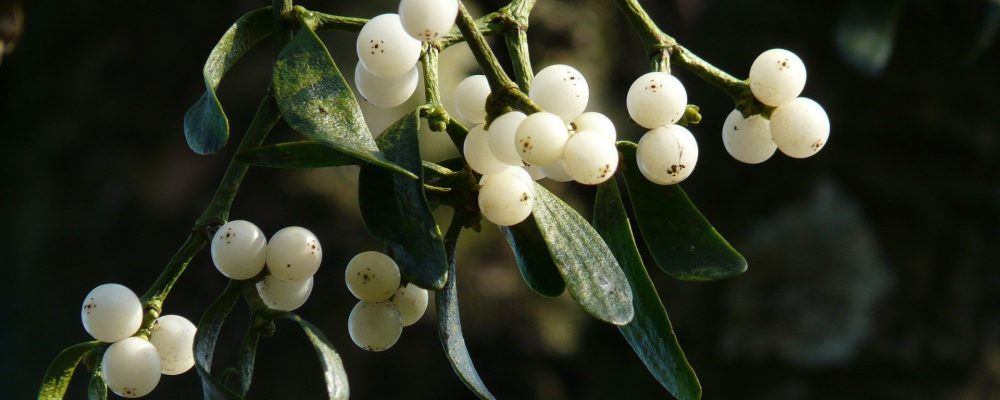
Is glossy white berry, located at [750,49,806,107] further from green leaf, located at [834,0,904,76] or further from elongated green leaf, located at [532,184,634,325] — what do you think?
green leaf, located at [834,0,904,76]

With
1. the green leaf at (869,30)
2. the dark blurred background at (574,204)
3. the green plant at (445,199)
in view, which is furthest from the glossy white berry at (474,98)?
the dark blurred background at (574,204)

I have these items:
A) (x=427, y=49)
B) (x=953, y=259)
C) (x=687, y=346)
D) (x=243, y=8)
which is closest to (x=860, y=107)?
(x=953, y=259)

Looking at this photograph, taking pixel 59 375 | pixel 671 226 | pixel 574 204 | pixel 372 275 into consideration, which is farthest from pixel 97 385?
pixel 574 204

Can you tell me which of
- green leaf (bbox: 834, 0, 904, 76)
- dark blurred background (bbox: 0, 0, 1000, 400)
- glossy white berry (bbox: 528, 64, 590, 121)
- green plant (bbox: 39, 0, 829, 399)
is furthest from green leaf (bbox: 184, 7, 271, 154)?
dark blurred background (bbox: 0, 0, 1000, 400)

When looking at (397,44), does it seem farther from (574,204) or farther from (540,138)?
(574,204)

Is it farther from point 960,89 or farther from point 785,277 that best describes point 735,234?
point 960,89

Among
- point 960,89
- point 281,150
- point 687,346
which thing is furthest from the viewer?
point 687,346

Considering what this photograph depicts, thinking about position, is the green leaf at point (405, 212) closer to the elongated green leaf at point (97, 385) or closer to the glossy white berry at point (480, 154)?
the glossy white berry at point (480, 154)
